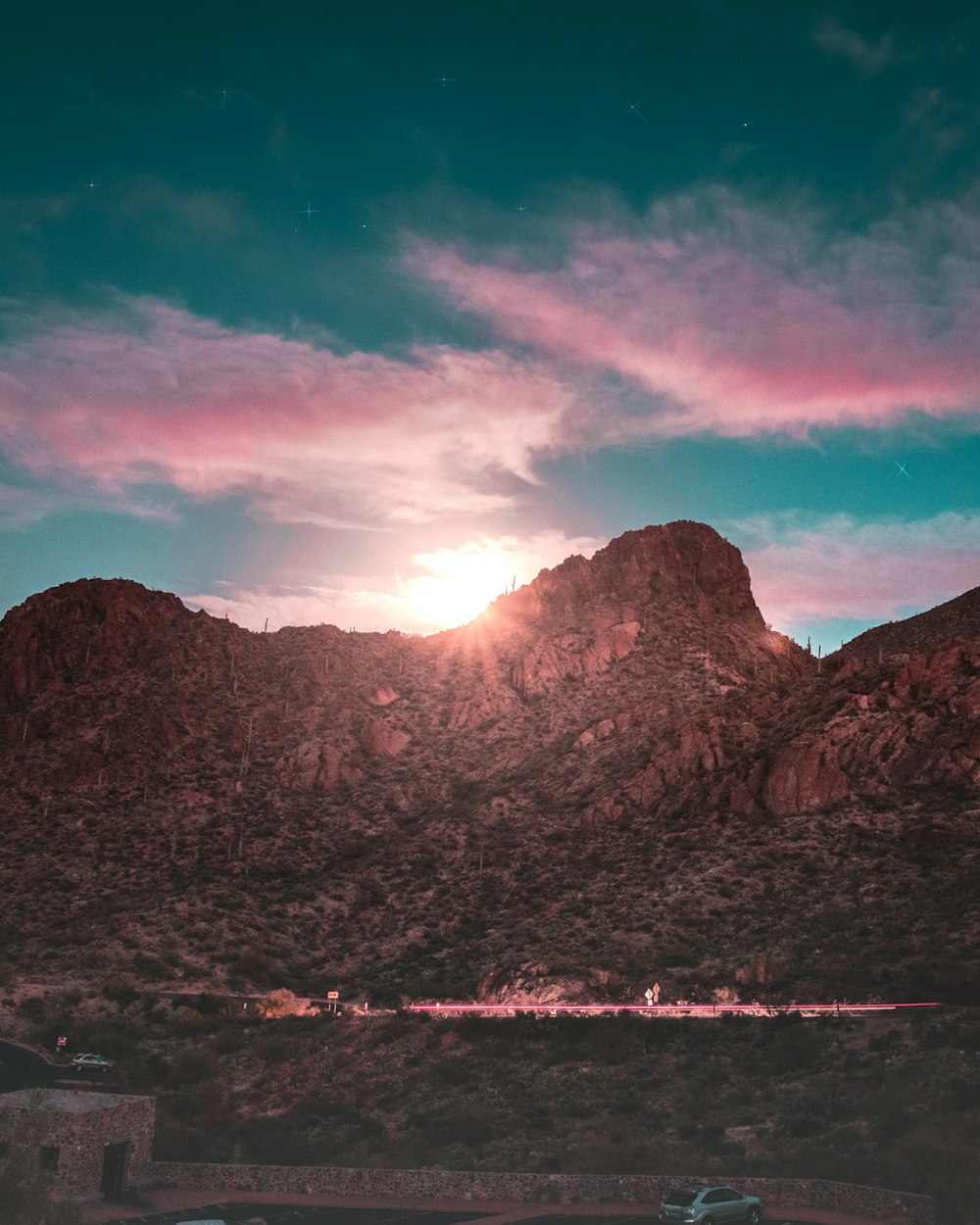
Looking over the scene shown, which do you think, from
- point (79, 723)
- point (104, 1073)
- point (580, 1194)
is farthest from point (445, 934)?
point (79, 723)

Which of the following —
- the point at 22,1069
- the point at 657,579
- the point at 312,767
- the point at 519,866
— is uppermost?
the point at 657,579

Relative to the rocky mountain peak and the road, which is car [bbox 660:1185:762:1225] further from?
the rocky mountain peak

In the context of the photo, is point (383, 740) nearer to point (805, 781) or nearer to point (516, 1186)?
point (805, 781)

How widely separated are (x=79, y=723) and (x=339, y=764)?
90.9 feet

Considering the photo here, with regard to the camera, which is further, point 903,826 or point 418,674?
point 418,674

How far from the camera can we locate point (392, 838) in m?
97.7

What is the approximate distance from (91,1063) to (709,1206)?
3723 cm

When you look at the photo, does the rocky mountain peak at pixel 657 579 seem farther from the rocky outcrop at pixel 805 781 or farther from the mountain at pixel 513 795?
the rocky outcrop at pixel 805 781

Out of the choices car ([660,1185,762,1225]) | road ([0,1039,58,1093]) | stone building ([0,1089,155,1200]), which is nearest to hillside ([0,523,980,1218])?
road ([0,1039,58,1093])

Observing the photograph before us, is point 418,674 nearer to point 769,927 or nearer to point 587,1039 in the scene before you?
point 769,927

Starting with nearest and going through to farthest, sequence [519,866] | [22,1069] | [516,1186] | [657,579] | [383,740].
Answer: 1. [516,1186]
2. [22,1069]
3. [519,866]
4. [383,740]
5. [657,579]

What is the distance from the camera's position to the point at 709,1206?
32844 mm

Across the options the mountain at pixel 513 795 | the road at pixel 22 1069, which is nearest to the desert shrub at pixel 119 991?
the mountain at pixel 513 795

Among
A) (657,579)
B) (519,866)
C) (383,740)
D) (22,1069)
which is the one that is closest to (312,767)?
(383,740)
